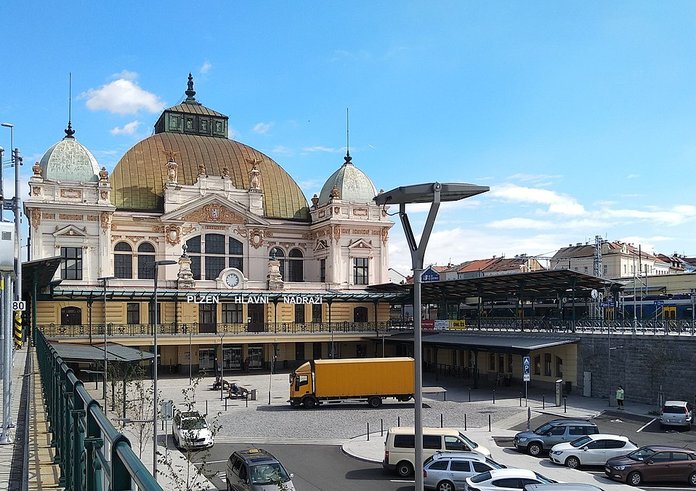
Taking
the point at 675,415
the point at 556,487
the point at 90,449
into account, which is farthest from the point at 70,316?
the point at 90,449

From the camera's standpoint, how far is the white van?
29.4 meters

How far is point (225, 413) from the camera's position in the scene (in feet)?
151

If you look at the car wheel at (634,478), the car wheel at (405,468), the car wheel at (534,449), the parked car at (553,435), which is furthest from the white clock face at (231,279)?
the car wheel at (634,478)

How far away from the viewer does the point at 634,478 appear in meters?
28.0

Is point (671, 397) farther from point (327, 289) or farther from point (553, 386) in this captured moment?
point (327, 289)

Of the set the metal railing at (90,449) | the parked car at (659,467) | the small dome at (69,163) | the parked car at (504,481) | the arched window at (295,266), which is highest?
the small dome at (69,163)

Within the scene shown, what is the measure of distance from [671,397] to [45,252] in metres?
55.0

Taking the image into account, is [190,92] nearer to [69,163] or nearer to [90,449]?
[69,163]

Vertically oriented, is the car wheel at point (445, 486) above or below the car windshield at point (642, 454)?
below

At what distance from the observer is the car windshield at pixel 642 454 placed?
28.3 meters

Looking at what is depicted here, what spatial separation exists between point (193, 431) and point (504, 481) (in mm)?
13548

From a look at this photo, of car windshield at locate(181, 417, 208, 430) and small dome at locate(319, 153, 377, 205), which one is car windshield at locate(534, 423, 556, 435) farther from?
small dome at locate(319, 153, 377, 205)

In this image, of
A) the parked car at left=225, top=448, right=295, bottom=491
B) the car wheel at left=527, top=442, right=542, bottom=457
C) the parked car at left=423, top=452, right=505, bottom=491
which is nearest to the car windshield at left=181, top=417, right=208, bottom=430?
the parked car at left=225, top=448, right=295, bottom=491

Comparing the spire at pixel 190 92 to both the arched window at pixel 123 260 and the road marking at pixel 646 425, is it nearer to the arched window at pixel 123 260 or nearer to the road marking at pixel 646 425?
the arched window at pixel 123 260
